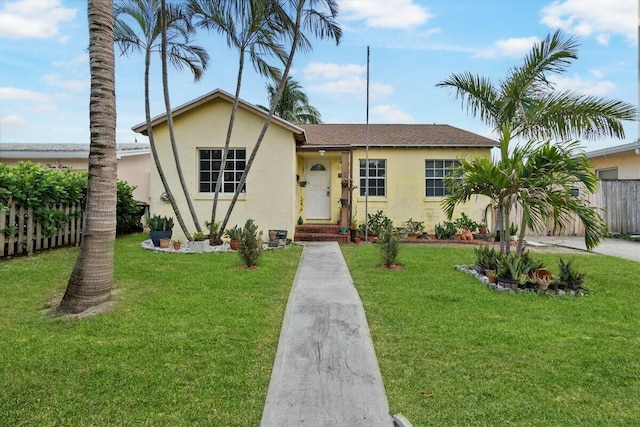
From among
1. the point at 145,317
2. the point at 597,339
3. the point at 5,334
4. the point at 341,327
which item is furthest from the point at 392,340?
the point at 5,334

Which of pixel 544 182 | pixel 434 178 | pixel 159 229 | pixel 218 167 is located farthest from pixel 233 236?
pixel 434 178

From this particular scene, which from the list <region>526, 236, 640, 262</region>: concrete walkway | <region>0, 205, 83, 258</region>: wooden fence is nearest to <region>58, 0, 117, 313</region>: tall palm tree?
<region>0, 205, 83, 258</region>: wooden fence

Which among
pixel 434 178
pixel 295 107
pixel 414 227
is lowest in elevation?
pixel 414 227

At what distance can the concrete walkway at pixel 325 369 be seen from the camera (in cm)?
254

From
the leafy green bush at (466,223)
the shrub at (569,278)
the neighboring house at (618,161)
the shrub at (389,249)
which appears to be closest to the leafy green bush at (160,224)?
the shrub at (389,249)

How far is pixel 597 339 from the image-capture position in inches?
150

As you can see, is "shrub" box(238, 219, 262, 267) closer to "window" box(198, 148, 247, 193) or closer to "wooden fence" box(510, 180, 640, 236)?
"window" box(198, 148, 247, 193)

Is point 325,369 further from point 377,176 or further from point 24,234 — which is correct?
point 377,176

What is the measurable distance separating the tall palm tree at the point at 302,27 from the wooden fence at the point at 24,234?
4.01m

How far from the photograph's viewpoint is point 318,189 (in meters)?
13.9

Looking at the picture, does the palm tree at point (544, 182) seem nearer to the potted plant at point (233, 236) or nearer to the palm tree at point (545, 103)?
the palm tree at point (545, 103)

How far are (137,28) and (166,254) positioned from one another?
18.3 ft

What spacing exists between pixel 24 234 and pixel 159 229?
2870 mm

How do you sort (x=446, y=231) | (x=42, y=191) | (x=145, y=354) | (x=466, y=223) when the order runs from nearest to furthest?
(x=145, y=354) < (x=42, y=191) < (x=446, y=231) < (x=466, y=223)
